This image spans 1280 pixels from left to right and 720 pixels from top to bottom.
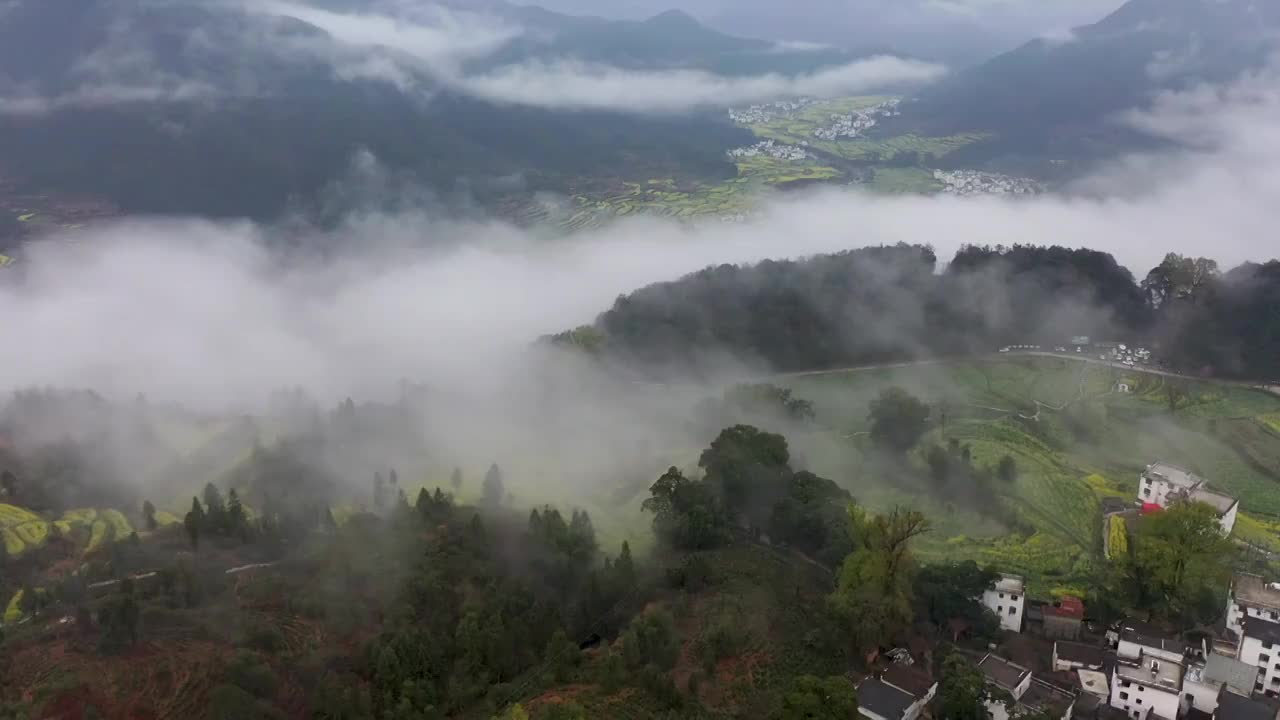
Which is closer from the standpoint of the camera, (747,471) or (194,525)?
(194,525)

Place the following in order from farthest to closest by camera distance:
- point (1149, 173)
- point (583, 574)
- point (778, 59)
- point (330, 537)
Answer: point (778, 59) < point (1149, 173) < point (330, 537) < point (583, 574)

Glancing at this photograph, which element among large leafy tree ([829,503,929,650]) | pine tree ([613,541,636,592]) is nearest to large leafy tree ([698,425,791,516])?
pine tree ([613,541,636,592])

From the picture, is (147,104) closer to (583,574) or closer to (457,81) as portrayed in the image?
(457,81)

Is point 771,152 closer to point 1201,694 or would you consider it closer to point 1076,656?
point 1076,656

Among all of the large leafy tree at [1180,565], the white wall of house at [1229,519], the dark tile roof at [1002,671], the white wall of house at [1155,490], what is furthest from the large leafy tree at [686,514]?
the white wall of house at [1229,519]

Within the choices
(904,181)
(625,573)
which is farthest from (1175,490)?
(904,181)

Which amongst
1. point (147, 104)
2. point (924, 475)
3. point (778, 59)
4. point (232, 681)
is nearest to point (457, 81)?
point (147, 104)
